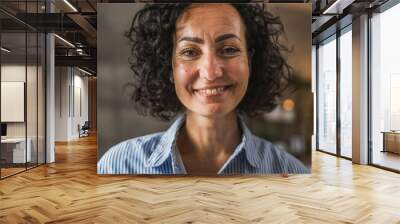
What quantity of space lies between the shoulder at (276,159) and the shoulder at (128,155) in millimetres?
1526

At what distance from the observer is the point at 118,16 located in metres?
5.73

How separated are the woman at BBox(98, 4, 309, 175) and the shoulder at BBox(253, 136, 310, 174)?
1cm

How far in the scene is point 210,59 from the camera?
5.46m

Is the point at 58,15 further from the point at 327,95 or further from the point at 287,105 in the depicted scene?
the point at 327,95

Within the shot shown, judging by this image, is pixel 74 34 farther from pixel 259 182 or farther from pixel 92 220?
pixel 92 220

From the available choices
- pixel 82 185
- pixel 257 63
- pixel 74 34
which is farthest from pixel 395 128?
pixel 74 34

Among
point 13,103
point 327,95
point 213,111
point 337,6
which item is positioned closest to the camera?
point 213,111

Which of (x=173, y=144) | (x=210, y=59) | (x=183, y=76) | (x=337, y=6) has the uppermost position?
(x=337, y=6)

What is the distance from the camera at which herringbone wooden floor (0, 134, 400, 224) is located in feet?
13.5

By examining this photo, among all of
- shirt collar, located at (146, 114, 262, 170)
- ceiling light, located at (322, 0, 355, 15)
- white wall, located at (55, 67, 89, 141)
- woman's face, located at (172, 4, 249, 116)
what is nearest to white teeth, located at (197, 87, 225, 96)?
woman's face, located at (172, 4, 249, 116)

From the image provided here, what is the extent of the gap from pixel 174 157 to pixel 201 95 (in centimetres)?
102

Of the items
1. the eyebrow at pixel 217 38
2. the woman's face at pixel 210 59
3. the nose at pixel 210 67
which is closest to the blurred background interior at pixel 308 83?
the woman's face at pixel 210 59

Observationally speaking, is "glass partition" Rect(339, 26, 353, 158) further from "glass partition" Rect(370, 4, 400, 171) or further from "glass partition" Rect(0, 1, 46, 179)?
"glass partition" Rect(0, 1, 46, 179)

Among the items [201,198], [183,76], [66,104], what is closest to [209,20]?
[183,76]
